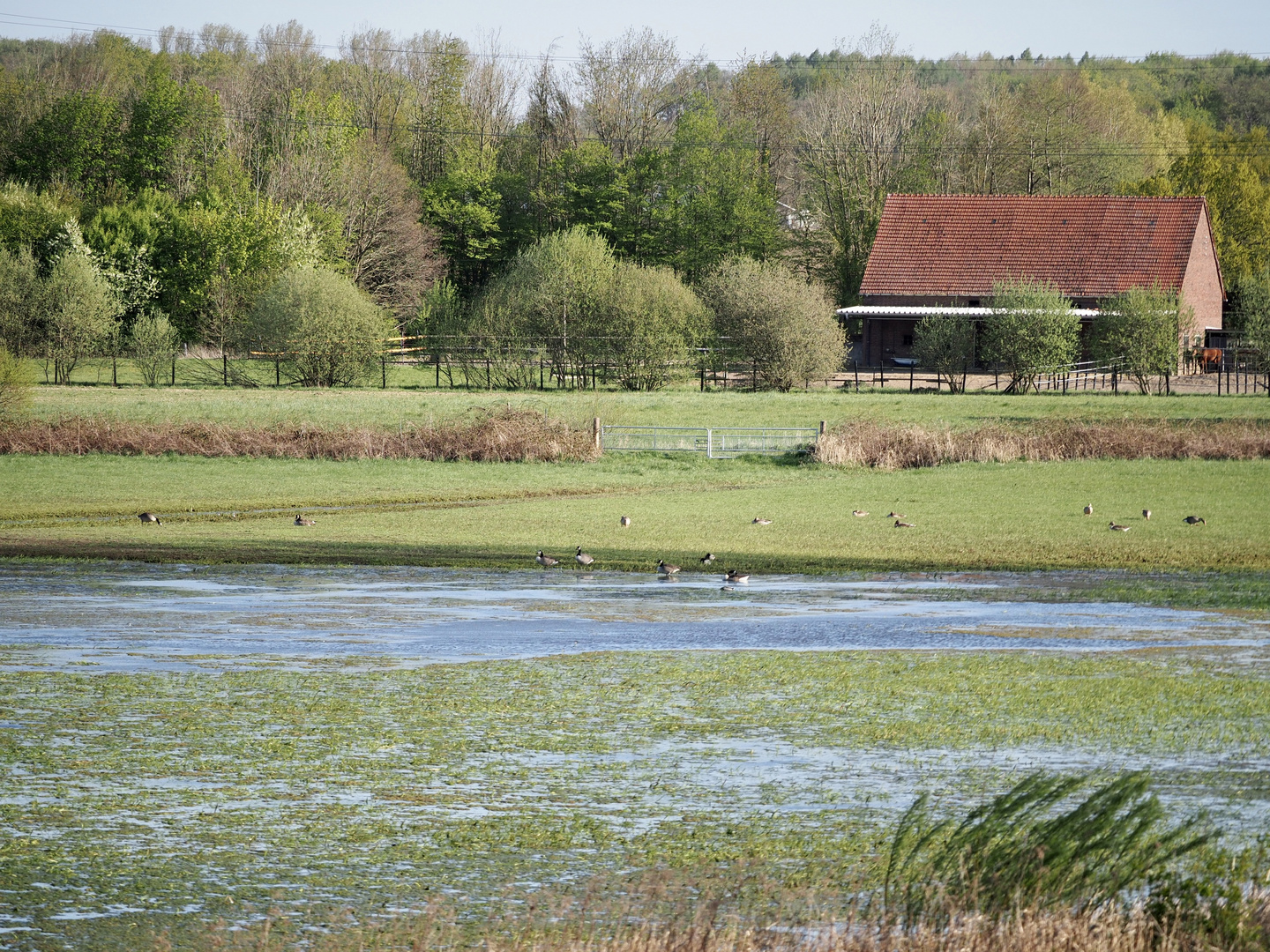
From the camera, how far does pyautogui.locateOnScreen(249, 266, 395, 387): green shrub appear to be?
5675cm

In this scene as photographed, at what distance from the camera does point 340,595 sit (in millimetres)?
17016

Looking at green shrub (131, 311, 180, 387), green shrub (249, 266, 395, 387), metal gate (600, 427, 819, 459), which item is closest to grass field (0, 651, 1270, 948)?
metal gate (600, 427, 819, 459)

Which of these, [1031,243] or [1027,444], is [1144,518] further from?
[1031,243]

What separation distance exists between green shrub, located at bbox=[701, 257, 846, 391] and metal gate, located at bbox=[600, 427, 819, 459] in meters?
16.0

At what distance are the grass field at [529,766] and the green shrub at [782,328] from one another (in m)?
42.2

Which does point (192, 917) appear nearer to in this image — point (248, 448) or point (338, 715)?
point (338, 715)

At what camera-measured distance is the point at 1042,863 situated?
5797 millimetres

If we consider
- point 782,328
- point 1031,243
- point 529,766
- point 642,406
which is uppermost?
point 1031,243

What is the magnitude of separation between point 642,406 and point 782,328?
10309mm

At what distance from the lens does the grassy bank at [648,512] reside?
2088 cm

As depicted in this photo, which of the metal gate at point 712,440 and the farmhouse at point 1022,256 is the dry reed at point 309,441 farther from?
the farmhouse at point 1022,256

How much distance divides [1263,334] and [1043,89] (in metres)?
38.4

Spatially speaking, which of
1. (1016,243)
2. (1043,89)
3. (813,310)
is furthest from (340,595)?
(1043,89)

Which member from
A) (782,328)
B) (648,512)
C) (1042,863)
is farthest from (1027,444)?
(1042,863)
